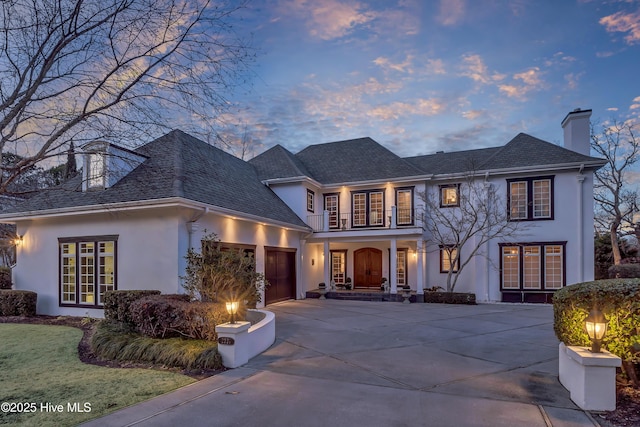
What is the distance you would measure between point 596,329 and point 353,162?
50.9 ft

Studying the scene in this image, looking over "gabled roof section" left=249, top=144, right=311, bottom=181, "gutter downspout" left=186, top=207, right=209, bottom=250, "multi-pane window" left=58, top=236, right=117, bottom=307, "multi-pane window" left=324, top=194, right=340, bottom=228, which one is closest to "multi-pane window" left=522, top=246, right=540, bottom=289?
"multi-pane window" left=324, top=194, right=340, bottom=228

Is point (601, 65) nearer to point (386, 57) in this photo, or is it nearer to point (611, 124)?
point (386, 57)

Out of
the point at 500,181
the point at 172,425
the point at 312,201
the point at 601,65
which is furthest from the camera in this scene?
the point at 312,201

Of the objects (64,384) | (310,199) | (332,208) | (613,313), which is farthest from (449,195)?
(64,384)

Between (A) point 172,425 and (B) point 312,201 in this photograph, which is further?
(B) point 312,201

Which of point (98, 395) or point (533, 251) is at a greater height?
point (533, 251)

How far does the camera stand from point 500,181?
53.3 ft

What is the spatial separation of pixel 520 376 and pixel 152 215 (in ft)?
30.9

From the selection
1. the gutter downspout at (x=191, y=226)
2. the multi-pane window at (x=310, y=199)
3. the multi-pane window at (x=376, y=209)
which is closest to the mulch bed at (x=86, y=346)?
the gutter downspout at (x=191, y=226)

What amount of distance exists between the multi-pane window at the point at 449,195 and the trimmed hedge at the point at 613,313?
12.0 meters

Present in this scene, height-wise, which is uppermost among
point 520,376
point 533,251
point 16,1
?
point 16,1

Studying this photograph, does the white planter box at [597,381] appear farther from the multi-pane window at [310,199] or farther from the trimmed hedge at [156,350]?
the multi-pane window at [310,199]

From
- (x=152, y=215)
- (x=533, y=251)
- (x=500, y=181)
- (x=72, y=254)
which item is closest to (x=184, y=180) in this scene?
(x=152, y=215)

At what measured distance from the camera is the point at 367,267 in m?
19.3
